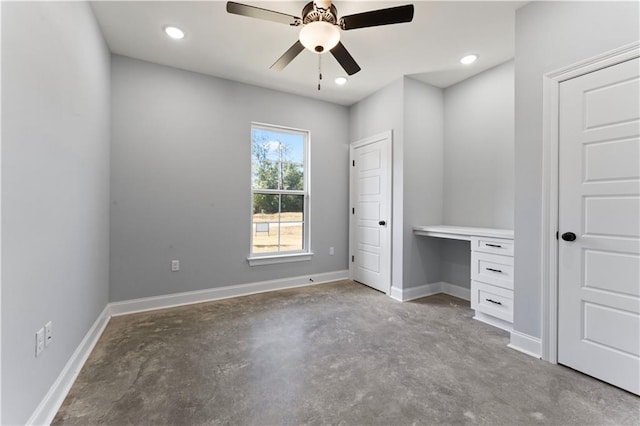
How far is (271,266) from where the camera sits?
3775 millimetres

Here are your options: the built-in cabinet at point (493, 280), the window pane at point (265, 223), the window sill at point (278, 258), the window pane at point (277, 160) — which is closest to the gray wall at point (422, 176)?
the built-in cabinet at point (493, 280)

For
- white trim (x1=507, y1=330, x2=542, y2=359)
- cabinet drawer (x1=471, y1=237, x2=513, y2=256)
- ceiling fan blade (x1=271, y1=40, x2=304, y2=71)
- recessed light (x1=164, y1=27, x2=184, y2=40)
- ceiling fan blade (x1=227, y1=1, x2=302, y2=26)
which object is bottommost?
white trim (x1=507, y1=330, x2=542, y2=359)

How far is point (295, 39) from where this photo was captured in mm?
2674

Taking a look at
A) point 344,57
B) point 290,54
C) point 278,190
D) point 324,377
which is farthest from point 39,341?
point 278,190

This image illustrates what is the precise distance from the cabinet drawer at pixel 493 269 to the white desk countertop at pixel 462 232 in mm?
196

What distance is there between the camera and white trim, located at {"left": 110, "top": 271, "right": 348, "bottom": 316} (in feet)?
9.72

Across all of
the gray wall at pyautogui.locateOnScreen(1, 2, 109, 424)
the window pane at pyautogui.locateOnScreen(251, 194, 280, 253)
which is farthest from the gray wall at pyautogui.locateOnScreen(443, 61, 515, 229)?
the gray wall at pyautogui.locateOnScreen(1, 2, 109, 424)

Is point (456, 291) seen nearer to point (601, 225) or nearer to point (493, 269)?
point (493, 269)

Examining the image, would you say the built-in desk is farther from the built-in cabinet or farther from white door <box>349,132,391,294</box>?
white door <box>349,132,391,294</box>

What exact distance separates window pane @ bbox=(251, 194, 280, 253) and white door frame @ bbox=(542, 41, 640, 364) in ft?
9.63

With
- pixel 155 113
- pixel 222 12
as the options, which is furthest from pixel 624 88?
pixel 155 113

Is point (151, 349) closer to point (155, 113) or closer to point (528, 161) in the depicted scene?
point (155, 113)

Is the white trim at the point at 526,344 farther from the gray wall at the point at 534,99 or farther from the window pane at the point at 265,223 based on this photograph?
the window pane at the point at 265,223

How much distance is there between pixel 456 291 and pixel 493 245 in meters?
1.12
